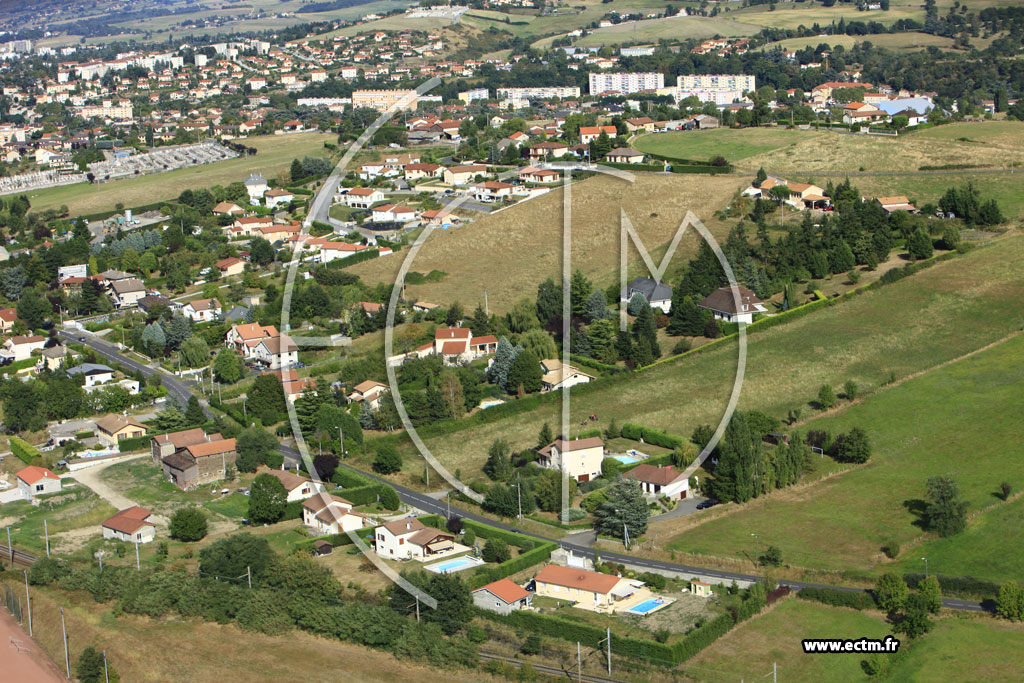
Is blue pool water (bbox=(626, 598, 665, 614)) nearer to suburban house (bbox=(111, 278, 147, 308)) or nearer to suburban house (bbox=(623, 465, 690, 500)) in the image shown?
suburban house (bbox=(623, 465, 690, 500))

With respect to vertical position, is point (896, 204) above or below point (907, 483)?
above

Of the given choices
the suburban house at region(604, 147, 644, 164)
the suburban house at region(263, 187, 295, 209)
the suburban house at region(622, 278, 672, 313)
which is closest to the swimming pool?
the suburban house at region(622, 278, 672, 313)

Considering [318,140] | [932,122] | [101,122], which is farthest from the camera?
[101,122]

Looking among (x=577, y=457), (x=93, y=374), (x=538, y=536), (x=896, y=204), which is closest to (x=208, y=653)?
(x=538, y=536)

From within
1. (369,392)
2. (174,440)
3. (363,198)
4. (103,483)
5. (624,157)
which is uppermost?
(624,157)

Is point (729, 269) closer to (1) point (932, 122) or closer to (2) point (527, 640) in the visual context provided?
(2) point (527, 640)

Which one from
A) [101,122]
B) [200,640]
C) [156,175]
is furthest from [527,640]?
[101,122]

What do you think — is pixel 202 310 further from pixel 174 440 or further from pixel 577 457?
pixel 577 457

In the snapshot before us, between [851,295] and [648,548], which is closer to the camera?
[648,548]
